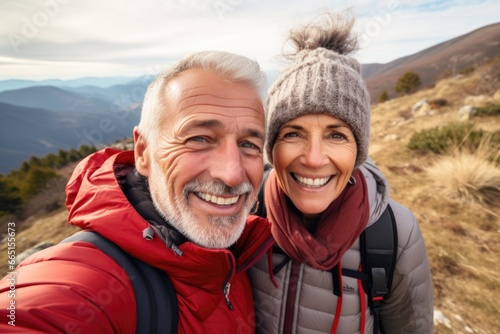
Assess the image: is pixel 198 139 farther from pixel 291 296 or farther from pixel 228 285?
pixel 291 296

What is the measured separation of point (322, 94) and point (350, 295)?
4.28ft

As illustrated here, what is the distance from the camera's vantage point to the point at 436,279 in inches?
143

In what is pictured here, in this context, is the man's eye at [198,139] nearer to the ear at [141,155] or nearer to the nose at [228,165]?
the nose at [228,165]

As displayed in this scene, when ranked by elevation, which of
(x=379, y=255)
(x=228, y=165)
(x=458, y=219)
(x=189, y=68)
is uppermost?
(x=189, y=68)

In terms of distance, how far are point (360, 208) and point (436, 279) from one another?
10.1ft

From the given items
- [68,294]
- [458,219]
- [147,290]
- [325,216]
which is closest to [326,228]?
[325,216]

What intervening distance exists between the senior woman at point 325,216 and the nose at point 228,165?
40cm

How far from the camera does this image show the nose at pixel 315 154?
5.21ft

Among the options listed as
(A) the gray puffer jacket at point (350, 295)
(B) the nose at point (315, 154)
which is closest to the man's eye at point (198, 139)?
(B) the nose at point (315, 154)

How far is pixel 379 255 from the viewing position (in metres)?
1.64

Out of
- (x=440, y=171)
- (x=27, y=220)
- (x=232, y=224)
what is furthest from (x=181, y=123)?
(x=27, y=220)

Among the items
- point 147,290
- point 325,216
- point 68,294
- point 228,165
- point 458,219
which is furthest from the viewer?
point 458,219

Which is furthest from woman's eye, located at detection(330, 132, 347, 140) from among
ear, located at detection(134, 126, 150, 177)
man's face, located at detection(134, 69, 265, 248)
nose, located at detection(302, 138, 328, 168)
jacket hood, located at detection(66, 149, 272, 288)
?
ear, located at detection(134, 126, 150, 177)

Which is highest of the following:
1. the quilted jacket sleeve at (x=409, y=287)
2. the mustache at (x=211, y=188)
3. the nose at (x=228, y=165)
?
the nose at (x=228, y=165)
